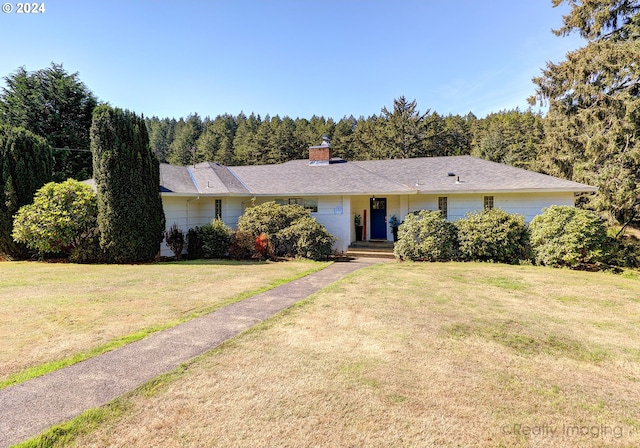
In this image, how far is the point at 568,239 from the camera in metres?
11.4

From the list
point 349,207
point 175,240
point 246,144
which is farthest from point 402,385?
point 246,144

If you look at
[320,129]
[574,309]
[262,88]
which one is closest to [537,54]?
[262,88]

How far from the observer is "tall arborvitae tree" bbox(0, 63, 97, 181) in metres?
24.5

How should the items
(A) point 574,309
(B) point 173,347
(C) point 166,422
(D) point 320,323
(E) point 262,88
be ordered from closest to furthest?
(C) point 166,422, (B) point 173,347, (D) point 320,323, (A) point 574,309, (E) point 262,88

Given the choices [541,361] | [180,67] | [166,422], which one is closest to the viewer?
[166,422]

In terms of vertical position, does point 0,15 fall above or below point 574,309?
above

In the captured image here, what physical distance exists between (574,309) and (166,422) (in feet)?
25.0

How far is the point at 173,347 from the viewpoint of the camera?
15.4ft

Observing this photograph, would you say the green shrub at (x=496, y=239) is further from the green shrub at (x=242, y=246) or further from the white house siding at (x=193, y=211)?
the white house siding at (x=193, y=211)

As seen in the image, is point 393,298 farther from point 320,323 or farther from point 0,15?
point 0,15

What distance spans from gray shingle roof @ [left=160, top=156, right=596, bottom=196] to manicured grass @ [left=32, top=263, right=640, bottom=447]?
27.8 ft

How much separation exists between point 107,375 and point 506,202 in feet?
49.6

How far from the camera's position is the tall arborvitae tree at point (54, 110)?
24469mm

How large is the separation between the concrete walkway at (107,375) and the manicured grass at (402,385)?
26 centimetres
